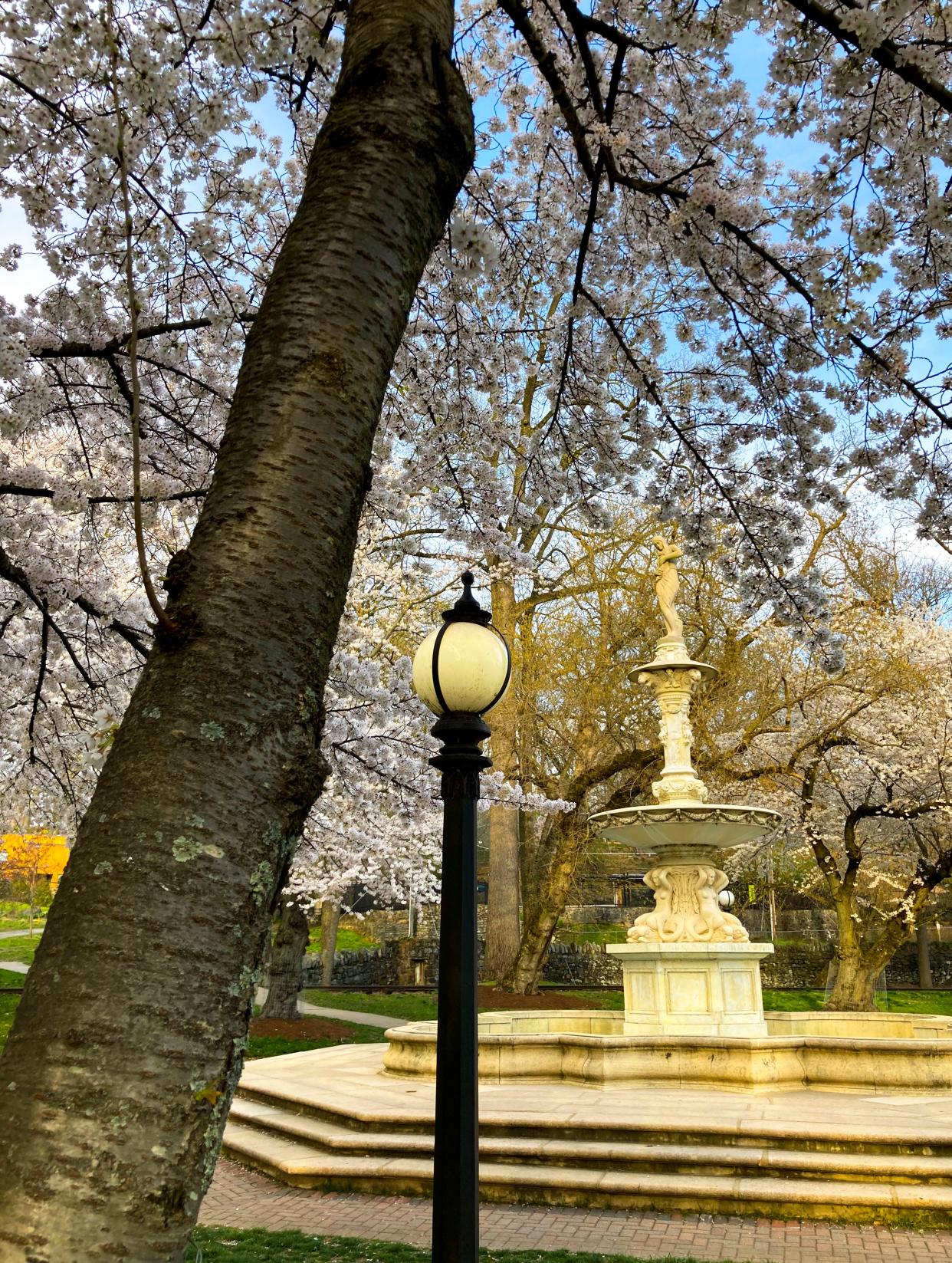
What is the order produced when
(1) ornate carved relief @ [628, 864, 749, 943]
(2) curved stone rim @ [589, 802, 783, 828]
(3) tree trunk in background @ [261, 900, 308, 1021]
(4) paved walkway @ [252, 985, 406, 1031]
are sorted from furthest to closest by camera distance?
(4) paved walkway @ [252, 985, 406, 1031] → (3) tree trunk in background @ [261, 900, 308, 1021] → (1) ornate carved relief @ [628, 864, 749, 943] → (2) curved stone rim @ [589, 802, 783, 828]

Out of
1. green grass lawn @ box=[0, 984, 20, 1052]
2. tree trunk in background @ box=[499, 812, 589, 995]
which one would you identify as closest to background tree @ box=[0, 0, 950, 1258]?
green grass lawn @ box=[0, 984, 20, 1052]

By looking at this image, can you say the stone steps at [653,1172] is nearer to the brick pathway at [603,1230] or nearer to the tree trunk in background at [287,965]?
the brick pathway at [603,1230]

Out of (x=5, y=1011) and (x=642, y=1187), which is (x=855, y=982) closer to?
(x=642, y=1187)

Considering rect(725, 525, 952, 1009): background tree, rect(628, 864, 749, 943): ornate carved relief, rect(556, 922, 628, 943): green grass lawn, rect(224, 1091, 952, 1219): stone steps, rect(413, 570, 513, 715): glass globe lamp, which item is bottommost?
rect(224, 1091, 952, 1219): stone steps

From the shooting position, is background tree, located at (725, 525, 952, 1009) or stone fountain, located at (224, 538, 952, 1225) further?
background tree, located at (725, 525, 952, 1009)

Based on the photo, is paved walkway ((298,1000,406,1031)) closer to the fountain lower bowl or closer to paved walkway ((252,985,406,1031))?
paved walkway ((252,985,406,1031))

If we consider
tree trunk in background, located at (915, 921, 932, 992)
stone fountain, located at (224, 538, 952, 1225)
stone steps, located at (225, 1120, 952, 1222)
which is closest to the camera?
stone steps, located at (225, 1120, 952, 1222)

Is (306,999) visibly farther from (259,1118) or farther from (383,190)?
(383,190)

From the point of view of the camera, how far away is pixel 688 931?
1083 cm

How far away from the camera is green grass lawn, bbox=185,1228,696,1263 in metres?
4.91

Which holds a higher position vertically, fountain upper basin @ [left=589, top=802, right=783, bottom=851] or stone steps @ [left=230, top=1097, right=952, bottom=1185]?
fountain upper basin @ [left=589, top=802, right=783, bottom=851]

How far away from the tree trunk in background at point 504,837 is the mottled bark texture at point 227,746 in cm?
1449

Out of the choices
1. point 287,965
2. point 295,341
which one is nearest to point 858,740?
point 287,965

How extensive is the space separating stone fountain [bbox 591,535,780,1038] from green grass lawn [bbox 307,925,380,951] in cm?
2318
